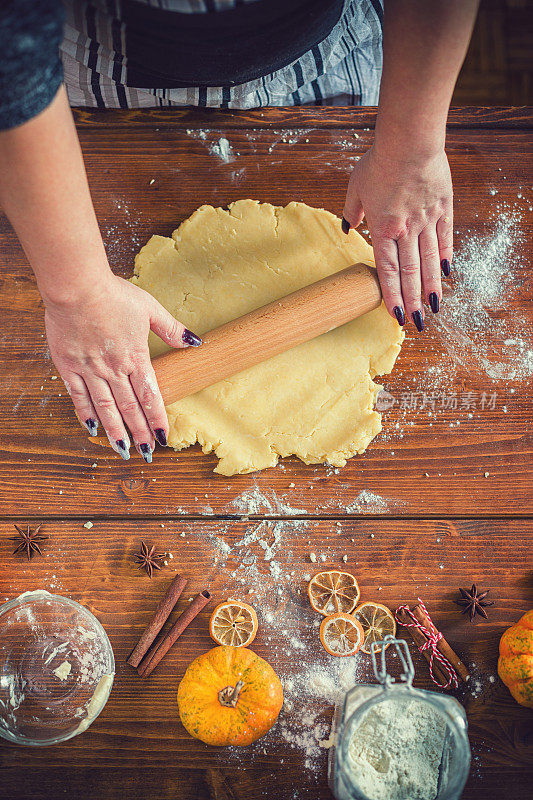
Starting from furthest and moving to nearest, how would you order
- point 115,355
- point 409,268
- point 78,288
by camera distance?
point 409,268 < point 115,355 < point 78,288

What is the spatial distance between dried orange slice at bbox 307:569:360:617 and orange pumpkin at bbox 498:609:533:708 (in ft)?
0.93

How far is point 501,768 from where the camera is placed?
110 cm

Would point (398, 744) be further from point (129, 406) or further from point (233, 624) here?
point (129, 406)

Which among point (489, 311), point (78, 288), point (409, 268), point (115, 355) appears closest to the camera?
point (78, 288)

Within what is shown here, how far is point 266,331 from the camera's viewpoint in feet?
3.71

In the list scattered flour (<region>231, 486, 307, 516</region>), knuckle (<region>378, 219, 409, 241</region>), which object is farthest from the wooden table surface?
knuckle (<region>378, 219, 409, 241</region>)

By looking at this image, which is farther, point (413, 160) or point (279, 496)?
point (279, 496)

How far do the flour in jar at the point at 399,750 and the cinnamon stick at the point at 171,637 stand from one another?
358 millimetres

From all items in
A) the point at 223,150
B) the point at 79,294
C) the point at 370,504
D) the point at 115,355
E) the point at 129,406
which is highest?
the point at 223,150

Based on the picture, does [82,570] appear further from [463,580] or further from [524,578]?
[524,578]

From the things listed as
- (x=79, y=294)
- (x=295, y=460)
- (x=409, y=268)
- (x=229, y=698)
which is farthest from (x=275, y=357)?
(x=229, y=698)

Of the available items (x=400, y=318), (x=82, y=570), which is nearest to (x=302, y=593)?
(x=82, y=570)

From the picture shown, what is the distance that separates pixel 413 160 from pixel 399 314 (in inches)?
11.1

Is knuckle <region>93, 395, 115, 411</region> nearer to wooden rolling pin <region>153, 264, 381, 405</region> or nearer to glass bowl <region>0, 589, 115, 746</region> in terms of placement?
wooden rolling pin <region>153, 264, 381, 405</region>
